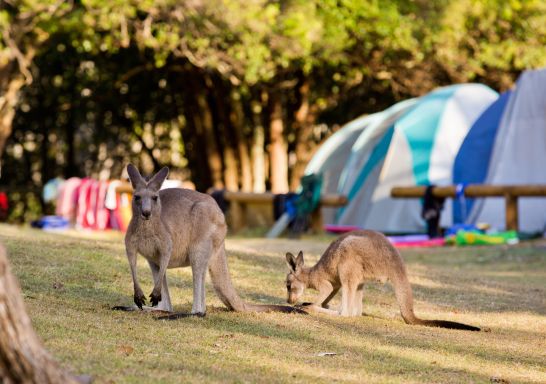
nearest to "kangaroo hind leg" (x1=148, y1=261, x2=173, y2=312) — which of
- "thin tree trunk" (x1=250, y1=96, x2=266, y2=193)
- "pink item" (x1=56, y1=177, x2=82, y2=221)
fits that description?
"pink item" (x1=56, y1=177, x2=82, y2=221)

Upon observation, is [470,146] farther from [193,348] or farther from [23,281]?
[193,348]

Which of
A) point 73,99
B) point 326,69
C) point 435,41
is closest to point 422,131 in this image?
point 435,41

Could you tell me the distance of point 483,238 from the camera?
17.1 meters

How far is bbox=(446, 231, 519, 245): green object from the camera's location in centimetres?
1708

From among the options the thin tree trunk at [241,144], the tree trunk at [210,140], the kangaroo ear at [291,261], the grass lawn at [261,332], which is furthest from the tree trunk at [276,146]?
the kangaroo ear at [291,261]

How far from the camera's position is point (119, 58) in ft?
91.5

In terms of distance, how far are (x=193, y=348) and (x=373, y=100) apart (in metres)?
24.7

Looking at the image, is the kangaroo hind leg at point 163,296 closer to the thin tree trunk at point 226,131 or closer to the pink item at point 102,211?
the pink item at point 102,211

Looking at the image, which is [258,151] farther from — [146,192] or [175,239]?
[146,192]

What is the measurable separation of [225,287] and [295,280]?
109 centimetres

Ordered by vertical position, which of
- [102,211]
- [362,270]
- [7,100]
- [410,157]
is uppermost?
[7,100]

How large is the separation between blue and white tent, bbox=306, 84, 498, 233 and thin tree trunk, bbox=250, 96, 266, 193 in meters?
6.03

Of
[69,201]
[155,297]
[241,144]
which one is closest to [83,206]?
[69,201]

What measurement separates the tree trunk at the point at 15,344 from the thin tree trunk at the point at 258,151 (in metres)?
22.6
